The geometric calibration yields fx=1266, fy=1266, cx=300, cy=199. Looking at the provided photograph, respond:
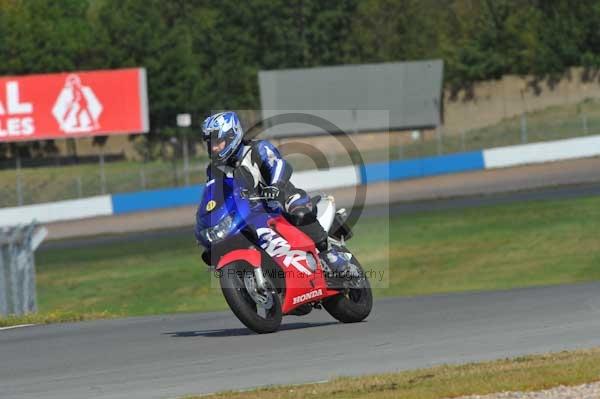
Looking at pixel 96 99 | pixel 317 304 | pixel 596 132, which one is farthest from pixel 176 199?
pixel 317 304

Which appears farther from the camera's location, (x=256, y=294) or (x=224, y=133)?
(x=224, y=133)

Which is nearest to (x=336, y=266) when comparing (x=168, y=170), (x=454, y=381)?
(x=454, y=381)

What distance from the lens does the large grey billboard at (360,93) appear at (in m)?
60.9

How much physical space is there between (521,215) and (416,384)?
882 inches

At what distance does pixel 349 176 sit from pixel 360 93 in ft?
66.3

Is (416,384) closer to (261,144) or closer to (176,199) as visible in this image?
(261,144)

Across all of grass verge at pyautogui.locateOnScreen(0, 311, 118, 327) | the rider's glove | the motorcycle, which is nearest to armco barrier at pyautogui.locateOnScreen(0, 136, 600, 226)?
grass verge at pyautogui.locateOnScreen(0, 311, 118, 327)

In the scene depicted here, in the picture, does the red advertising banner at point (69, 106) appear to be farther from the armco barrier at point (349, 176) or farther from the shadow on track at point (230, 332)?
the shadow on track at point (230, 332)

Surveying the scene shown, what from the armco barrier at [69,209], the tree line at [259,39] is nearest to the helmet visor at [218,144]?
the armco barrier at [69,209]

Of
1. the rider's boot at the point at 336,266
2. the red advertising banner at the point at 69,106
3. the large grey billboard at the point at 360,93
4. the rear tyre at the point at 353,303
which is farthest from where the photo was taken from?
the large grey billboard at the point at 360,93

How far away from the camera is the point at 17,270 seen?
16.7 m

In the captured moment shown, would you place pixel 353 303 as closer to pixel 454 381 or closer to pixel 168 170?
pixel 454 381

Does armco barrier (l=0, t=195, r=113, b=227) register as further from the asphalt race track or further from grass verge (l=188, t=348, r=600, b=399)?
grass verge (l=188, t=348, r=600, b=399)

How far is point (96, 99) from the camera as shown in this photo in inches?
1903
